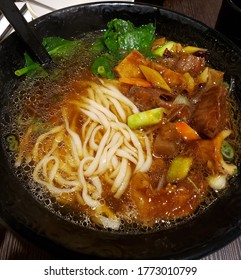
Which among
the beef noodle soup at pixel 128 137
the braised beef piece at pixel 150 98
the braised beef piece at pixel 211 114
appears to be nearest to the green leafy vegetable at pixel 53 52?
the beef noodle soup at pixel 128 137

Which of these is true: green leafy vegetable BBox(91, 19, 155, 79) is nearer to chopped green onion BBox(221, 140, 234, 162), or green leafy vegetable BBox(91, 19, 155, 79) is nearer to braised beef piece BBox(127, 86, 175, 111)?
braised beef piece BBox(127, 86, 175, 111)

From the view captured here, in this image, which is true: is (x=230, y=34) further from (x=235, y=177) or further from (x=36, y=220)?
(x=36, y=220)

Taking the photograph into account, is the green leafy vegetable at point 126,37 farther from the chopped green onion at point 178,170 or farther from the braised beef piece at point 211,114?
the chopped green onion at point 178,170

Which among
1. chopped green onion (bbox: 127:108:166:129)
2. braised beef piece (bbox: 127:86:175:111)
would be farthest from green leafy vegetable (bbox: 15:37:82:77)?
chopped green onion (bbox: 127:108:166:129)

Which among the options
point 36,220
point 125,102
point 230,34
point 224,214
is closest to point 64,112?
point 125,102

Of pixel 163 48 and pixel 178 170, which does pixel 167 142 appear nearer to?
pixel 178 170

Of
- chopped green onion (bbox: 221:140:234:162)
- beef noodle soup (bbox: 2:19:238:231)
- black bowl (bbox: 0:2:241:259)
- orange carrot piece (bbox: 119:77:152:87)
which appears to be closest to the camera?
black bowl (bbox: 0:2:241:259)

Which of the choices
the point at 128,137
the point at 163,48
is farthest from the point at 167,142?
the point at 163,48
